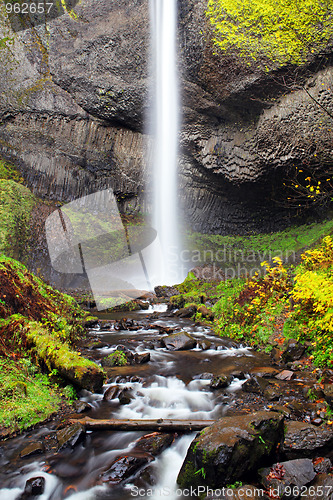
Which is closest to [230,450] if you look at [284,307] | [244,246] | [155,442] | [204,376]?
[155,442]

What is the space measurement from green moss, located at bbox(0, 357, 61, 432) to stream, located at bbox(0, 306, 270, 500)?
0.15 meters

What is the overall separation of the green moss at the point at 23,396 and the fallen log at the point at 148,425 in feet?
1.58

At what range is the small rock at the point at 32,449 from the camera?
2.71m

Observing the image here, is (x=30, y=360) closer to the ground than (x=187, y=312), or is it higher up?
higher up

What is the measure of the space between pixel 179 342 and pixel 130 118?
624 inches

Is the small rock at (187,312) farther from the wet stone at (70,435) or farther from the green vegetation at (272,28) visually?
the green vegetation at (272,28)

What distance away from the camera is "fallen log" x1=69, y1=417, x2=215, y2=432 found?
3080 mm

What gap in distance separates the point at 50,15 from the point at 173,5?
7.98 meters

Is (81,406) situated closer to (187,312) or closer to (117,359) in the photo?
(117,359)

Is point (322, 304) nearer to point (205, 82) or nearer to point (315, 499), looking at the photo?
Result: point (315, 499)

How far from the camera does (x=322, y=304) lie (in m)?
4.51

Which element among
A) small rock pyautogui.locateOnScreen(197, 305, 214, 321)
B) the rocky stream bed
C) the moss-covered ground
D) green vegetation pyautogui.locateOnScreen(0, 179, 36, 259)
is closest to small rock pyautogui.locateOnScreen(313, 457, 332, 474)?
the rocky stream bed

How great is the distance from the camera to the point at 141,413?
3668 mm

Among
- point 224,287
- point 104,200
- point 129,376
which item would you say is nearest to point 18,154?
point 104,200
